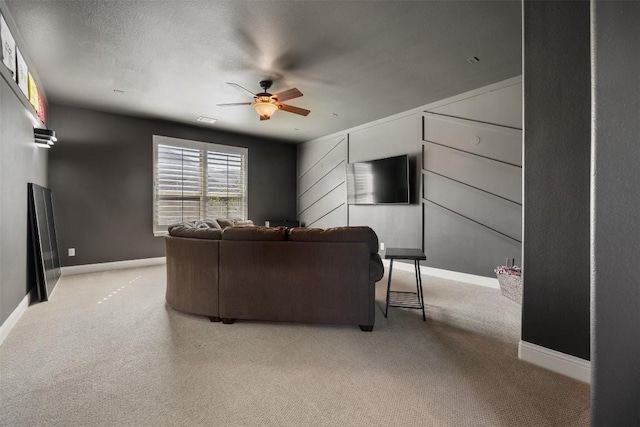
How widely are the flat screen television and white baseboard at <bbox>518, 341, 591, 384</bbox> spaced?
2970mm

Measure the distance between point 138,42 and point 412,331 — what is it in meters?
3.65

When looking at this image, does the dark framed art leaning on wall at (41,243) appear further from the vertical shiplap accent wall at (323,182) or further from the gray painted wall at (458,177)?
the gray painted wall at (458,177)

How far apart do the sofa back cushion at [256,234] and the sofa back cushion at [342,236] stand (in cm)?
10

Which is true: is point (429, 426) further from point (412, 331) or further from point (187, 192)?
point (187, 192)

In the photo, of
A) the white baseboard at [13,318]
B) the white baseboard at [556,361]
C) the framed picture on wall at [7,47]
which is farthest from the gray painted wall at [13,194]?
the white baseboard at [556,361]

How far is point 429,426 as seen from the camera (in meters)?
1.36

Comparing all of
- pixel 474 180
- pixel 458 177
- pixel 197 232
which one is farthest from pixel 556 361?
pixel 197 232

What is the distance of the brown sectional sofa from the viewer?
96.4 inches

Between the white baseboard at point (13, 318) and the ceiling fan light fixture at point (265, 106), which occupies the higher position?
the ceiling fan light fixture at point (265, 106)

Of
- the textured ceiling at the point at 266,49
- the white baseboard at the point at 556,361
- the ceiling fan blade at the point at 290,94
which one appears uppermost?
the textured ceiling at the point at 266,49

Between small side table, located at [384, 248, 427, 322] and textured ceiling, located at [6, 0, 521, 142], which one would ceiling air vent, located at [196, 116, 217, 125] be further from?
small side table, located at [384, 248, 427, 322]

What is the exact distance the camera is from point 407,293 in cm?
351

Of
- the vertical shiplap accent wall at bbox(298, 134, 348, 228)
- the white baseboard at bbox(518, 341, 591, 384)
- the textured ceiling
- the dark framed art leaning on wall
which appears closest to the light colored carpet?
the white baseboard at bbox(518, 341, 591, 384)

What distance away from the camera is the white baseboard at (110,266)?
454 centimetres
